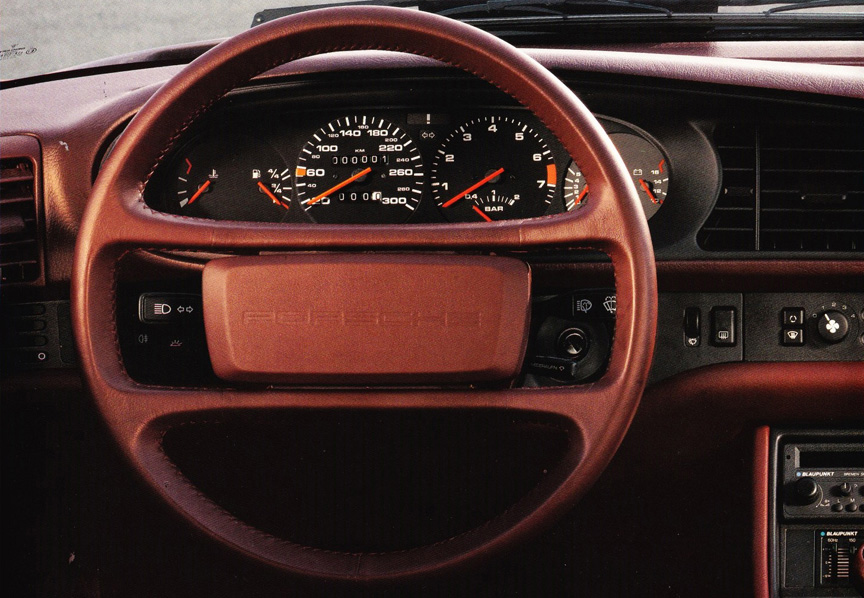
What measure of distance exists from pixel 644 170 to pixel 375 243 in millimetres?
596

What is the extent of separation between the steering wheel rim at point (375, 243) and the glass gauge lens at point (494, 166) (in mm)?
380

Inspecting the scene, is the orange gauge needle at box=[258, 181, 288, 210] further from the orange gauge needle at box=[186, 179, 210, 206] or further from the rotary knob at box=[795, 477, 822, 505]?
the rotary knob at box=[795, 477, 822, 505]

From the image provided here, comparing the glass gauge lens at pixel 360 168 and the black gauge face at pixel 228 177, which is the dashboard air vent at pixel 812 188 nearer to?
the glass gauge lens at pixel 360 168

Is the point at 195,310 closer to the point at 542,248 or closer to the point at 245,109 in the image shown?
the point at 245,109

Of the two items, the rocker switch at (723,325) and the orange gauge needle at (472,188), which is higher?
the orange gauge needle at (472,188)

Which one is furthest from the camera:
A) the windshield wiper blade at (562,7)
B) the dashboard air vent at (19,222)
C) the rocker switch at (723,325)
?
the windshield wiper blade at (562,7)

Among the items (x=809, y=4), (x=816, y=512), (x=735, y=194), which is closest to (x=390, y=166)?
(x=735, y=194)

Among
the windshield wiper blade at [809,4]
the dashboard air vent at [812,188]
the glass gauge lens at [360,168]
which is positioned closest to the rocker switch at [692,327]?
the dashboard air vent at [812,188]

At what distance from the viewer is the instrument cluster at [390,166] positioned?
1475mm

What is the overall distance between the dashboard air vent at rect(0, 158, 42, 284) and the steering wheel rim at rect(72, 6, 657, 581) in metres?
0.38

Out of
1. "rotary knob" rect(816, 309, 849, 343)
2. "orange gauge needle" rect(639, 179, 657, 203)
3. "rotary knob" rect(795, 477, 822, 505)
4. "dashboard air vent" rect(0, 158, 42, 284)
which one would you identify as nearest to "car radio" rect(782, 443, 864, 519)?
"rotary knob" rect(795, 477, 822, 505)

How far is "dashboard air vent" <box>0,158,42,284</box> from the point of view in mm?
1396

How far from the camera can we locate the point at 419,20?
1.07 meters

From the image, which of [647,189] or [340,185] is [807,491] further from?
[340,185]
